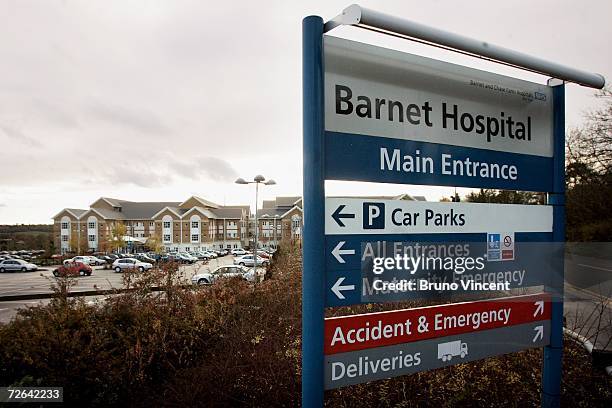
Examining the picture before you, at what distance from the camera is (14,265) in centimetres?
3058

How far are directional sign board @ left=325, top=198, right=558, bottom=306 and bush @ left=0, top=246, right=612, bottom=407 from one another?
132 centimetres

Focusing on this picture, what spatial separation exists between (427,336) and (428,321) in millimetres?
75

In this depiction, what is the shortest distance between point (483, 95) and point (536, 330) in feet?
4.63

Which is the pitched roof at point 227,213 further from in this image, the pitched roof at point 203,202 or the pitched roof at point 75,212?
the pitched roof at point 75,212

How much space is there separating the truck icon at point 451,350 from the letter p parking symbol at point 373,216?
0.74 m

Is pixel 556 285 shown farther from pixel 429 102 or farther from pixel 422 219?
pixel 429 102

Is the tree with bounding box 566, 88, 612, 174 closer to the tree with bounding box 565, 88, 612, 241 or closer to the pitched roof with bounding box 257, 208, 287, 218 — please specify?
the tree with bounding box 565, 88, 612, 241

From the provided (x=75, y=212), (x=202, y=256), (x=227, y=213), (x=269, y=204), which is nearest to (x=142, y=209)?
A: (x=75, y=212)

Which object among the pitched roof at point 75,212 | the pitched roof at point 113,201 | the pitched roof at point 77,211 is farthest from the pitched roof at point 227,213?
the pitched roof at point 75,212

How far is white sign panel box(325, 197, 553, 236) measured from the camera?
172cm

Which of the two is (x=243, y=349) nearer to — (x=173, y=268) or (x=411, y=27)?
(x=173, y=268)

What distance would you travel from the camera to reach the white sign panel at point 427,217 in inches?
67.7

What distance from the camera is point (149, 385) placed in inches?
168

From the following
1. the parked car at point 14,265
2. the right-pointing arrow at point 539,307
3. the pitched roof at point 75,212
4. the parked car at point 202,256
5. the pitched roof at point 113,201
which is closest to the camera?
the right-pointing arrow at point 539,307
